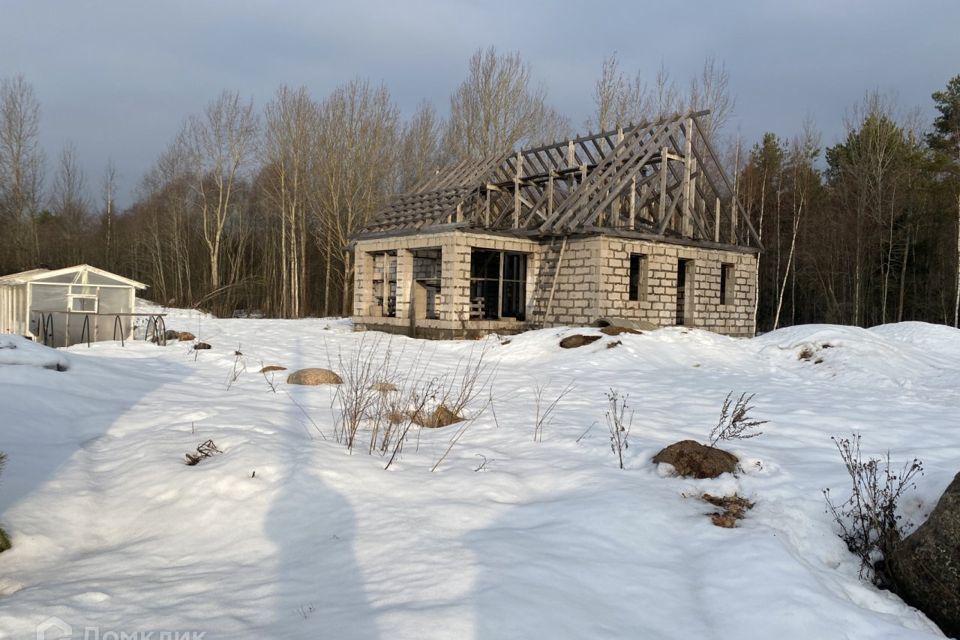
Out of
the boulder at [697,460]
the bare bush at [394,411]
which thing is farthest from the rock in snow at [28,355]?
the boulder at [697,460]

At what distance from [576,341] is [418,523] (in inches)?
394

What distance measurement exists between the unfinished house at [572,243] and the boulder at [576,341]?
110 inches

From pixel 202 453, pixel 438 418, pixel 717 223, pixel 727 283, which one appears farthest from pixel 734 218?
pixel 202 453

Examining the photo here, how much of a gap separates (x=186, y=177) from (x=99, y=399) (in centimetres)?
3597

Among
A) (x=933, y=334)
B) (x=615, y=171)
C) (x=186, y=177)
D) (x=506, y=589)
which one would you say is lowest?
(x=506, y=589)

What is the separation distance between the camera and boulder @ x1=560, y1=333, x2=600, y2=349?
1348 centimetres

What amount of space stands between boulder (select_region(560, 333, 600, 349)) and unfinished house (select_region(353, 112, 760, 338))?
110 inches

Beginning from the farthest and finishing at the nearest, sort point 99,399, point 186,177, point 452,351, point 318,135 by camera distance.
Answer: point 186,177
point 318,135
point 452,351
point 99,399

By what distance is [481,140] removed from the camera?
3447cm

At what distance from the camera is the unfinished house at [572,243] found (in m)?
17.6

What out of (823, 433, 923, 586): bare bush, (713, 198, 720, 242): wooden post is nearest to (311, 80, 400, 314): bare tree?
(713, 198, 720, 242): wooden post

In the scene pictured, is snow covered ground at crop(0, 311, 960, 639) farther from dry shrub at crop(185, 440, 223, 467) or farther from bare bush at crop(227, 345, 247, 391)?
bare bush at crop(227, 345, 247, 391)

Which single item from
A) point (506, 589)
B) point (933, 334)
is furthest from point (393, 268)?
point (506, 589)

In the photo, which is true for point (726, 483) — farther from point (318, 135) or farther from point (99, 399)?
point (318, 135)
